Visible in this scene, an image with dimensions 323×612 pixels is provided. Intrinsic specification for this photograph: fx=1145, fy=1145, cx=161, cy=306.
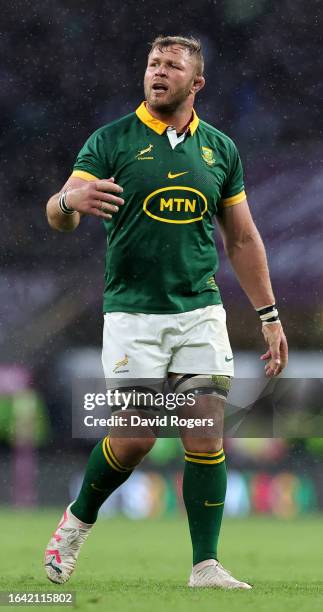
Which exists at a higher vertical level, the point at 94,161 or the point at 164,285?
the point at 94,161

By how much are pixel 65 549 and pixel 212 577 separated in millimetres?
660

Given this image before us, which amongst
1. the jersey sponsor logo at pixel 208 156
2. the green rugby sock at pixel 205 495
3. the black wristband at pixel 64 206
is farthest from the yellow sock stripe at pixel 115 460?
the jersey sponsor logo at pixel 208 156

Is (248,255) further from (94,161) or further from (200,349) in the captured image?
(94,161)

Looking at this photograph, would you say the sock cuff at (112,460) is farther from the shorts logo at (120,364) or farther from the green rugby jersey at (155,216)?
the green rugby jersey at (155,216)

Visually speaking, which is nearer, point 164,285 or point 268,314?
point 164,285

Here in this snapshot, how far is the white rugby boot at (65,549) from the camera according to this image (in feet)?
15.5

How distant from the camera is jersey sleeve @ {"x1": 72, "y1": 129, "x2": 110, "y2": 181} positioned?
4.59m

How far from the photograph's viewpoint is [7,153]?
18.9 m

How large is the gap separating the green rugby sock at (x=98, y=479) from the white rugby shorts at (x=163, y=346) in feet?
1.09

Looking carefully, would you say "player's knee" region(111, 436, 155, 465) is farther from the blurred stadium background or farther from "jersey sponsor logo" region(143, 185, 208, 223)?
the blurred stadium background

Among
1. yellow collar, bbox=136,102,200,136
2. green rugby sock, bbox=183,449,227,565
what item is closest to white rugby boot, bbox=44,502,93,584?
green rugby sock, bbox=183,449,227,565

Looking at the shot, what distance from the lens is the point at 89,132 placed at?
1892cm

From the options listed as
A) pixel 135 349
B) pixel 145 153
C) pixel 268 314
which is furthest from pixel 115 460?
pixel 145 153

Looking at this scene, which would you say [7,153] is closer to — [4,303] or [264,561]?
[4,303]
